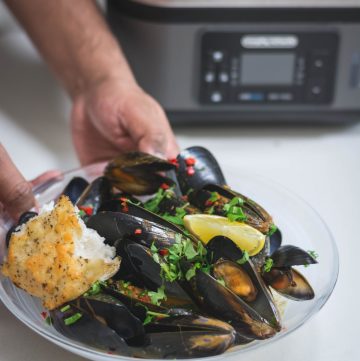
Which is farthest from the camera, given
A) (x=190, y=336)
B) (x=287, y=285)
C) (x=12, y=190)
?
(x=12, y=190)

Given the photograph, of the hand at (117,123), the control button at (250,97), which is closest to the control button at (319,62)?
the control button at (250,97)

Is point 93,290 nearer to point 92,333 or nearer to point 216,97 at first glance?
point 92,333

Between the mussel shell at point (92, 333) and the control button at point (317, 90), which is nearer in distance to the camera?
the mussel shell at point (92, 333)

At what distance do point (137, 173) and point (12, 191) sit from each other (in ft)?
0.50

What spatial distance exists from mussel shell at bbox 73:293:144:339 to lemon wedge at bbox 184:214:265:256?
140 mm

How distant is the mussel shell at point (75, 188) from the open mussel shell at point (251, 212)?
169mm

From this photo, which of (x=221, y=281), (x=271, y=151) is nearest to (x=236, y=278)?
(x=221, y=281)

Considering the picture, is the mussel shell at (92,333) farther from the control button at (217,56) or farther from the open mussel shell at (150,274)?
the control button at (217,56)

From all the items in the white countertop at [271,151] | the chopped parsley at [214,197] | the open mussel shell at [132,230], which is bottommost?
the white countertop at [271,151]

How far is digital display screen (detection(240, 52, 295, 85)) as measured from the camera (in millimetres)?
1249

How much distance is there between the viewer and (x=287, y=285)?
75cm

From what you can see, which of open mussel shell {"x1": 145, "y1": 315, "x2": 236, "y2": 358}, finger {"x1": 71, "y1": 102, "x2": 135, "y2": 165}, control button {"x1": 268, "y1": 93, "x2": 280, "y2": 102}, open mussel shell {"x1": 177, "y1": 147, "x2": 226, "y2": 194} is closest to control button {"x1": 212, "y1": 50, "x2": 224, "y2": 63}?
control button {"x1": 268, "y1": 93, "x2": 280, "y2": 102}

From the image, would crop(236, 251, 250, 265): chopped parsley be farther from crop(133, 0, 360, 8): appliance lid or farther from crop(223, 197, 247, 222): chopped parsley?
crop(133, 0, 360, 8): appliance lid

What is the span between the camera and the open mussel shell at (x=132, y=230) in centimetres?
73
